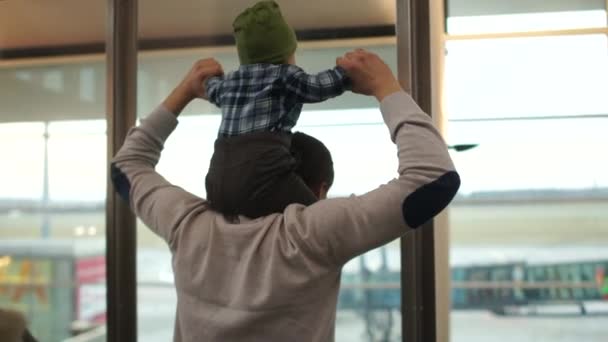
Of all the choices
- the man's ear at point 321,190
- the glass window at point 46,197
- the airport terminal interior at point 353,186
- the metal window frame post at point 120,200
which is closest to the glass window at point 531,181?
the airport terminal interior at point 353,186

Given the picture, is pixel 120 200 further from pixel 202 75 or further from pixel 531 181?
pixel 531 181

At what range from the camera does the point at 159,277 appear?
1.99 meters

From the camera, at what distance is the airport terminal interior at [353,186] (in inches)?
74.5

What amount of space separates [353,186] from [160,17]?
862mm

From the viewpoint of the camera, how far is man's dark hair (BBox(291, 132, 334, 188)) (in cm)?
93

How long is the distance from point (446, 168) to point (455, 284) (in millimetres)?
1642

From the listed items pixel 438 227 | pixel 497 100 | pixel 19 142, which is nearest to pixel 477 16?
pixel 497 100

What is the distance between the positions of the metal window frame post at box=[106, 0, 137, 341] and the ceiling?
0.11 meters

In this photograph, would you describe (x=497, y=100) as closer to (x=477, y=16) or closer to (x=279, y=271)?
(x=477, y=16)

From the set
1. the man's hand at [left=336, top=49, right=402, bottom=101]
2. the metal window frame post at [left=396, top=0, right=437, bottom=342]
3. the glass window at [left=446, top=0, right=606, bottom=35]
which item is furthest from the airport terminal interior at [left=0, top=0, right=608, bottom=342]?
the man's hand at [left=336, top=49, right=402, bottom=101]

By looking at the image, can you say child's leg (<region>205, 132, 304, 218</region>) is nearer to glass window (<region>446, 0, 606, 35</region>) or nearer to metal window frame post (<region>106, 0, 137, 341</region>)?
metal window frame post (<region>106, 0, 137, 341</region>)

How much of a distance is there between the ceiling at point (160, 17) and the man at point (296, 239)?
1002mm

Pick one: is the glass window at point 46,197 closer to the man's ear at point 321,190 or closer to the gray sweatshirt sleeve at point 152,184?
the gray sweatshirt sleeve at point 152,184

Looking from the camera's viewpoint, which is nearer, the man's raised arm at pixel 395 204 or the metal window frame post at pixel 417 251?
the man's raised arm at pixel 395 204
